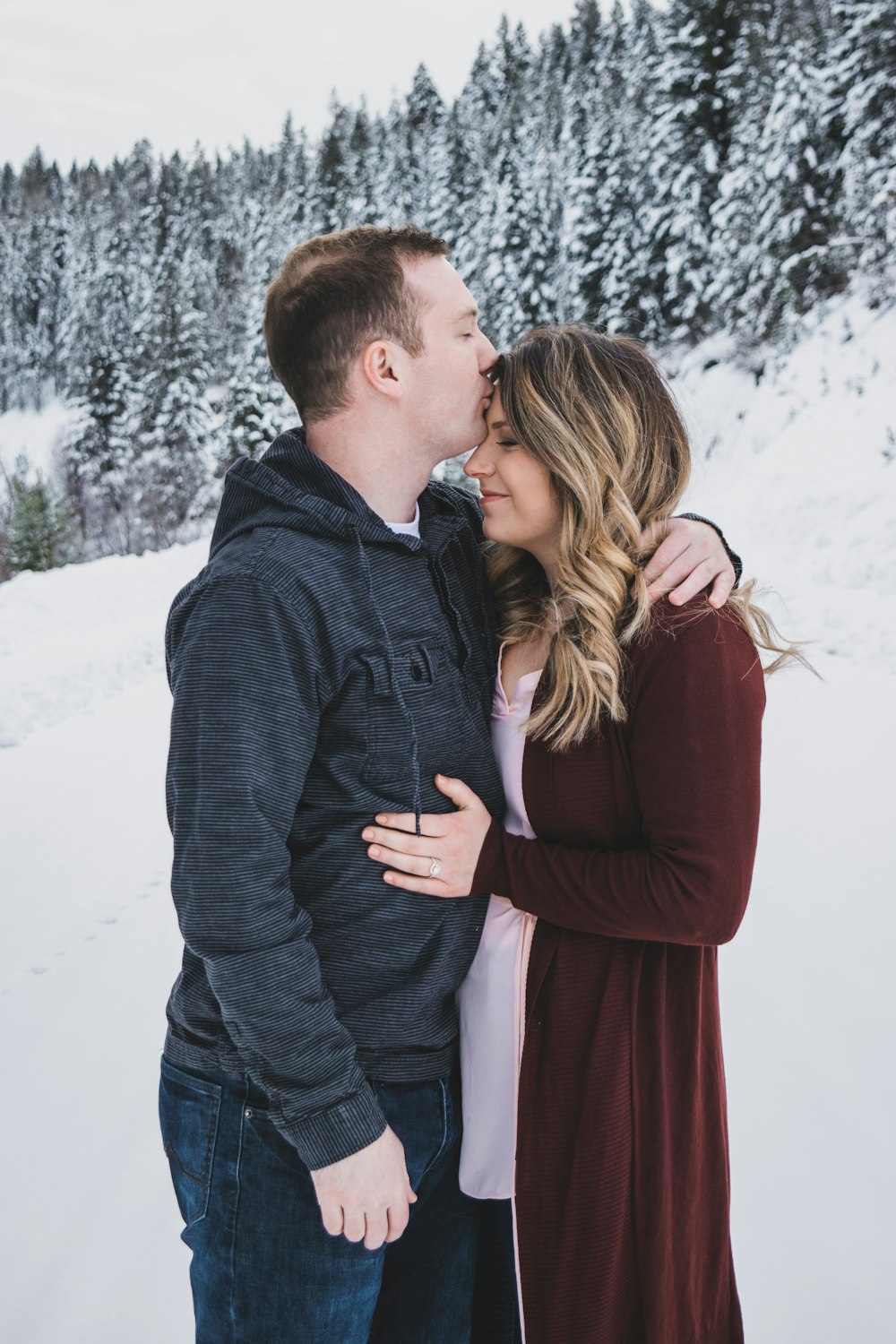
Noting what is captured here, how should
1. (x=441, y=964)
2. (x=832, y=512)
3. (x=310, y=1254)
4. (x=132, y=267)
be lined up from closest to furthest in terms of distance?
(x=310, y=1254) → (x=441, y=964) → (x=832, y=512) → (x=132, y=267)

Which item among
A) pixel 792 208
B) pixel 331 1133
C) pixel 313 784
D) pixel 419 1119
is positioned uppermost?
pixel 792 208

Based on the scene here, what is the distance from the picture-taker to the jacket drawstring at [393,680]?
163cm

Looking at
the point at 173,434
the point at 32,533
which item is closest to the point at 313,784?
the point at 32,533

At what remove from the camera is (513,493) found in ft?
Result: 6.70

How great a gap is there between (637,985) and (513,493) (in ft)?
3.58

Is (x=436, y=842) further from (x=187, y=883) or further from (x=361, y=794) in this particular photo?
(x=187, y=883)

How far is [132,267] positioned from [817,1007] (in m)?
66.5

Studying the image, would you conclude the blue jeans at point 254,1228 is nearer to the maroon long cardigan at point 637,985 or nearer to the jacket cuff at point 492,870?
the maroon long cardigan at point 637,985

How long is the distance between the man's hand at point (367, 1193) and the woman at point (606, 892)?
291 mm

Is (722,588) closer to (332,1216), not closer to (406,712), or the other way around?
(406,712)

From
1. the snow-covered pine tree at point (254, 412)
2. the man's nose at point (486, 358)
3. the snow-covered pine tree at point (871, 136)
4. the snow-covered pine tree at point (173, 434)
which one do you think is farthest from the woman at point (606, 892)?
the snow-covered pine tree at point (173, 434)

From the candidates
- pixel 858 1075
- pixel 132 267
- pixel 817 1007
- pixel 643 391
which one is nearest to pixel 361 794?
pixel 643 391

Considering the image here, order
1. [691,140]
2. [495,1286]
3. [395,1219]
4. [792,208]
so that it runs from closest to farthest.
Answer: [395,1219], [495,1286], [792,208], [691,140]

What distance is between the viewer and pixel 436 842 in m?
1.67
